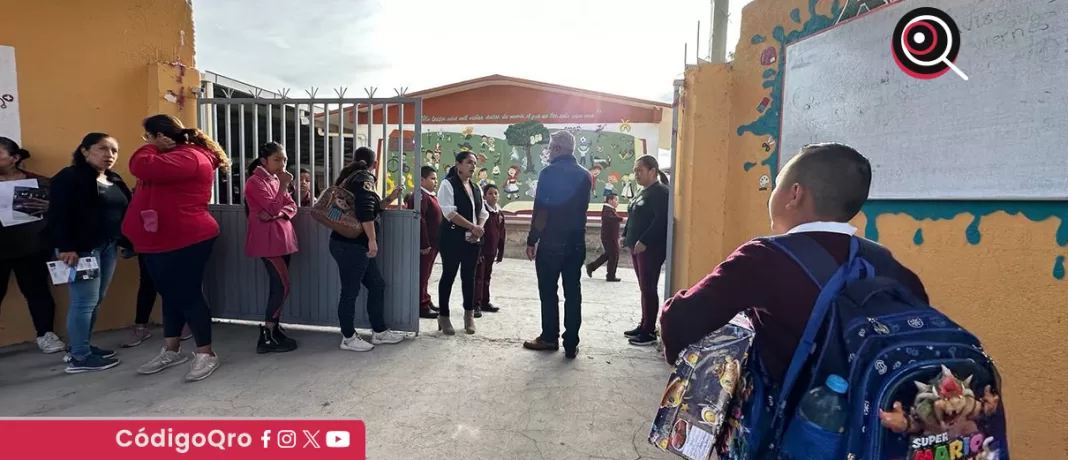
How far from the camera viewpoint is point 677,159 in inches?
162

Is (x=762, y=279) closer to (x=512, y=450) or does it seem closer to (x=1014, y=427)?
(x=512, y=450)

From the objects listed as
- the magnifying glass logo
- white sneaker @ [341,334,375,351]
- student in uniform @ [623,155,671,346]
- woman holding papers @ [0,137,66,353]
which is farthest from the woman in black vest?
the magnifying glass logo

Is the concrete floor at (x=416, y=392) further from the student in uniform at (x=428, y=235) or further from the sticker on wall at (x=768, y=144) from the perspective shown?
the sticker on wall at (x=768, y=144)

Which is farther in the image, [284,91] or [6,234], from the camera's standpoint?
[284,91]

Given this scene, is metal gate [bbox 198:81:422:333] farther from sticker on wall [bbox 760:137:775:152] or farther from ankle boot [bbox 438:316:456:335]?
sticker on wall [bbox 760:137:775:152]

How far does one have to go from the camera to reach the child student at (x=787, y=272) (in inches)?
45.6

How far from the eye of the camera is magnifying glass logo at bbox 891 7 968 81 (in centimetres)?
237

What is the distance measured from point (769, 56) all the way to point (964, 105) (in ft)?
4.47

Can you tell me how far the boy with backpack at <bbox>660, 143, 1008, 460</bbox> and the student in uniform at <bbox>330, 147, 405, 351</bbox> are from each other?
287cm

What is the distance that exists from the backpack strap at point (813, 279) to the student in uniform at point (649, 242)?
313 centimetres

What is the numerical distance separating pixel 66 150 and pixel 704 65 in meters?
4.96


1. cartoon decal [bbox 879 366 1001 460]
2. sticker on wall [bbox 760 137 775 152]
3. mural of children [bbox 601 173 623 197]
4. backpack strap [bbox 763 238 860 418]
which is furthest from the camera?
mural of children [bbox 601 173 623 197]

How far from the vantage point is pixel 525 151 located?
11883mm

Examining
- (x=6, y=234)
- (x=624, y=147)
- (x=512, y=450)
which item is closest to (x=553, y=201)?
(x=512, y=450)
